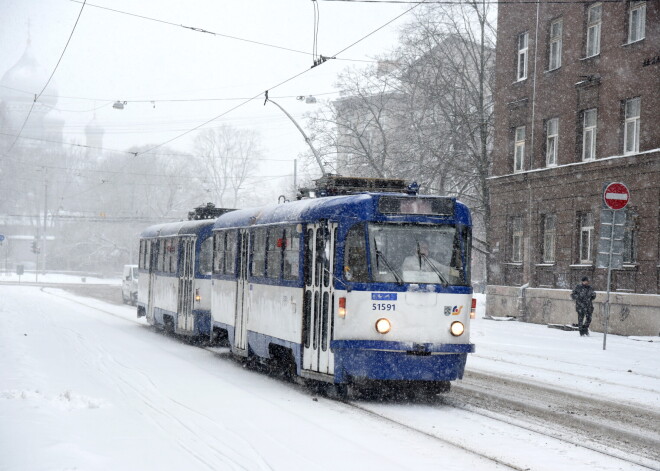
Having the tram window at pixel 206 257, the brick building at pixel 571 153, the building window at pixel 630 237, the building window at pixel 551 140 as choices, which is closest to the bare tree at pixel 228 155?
the brick building at pixel 571 153

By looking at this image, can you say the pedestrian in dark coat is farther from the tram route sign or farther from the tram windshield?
the tram windshield

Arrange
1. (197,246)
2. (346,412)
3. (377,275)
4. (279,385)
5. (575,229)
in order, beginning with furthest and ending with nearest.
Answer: (575,229) < (197,246) < (279,385) < (377,275) < (346,412)

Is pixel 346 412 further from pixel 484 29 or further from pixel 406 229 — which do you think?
pixel 484 29

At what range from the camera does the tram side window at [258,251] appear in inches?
642

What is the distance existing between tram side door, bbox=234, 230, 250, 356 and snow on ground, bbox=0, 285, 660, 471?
0.57 m

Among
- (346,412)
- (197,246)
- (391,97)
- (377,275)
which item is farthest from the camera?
(391,97)

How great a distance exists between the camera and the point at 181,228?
23734mm

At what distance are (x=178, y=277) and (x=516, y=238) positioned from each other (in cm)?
1569

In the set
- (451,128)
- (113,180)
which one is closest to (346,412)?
(451,128)

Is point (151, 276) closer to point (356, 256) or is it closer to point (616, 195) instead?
point (616, 195)

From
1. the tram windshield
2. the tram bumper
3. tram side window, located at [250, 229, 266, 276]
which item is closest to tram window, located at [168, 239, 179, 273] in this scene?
tram side window, located at [250, 229, 266, 276]

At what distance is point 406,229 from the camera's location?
12.8m

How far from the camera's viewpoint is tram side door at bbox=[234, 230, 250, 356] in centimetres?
1714

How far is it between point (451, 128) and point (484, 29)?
5043mm
